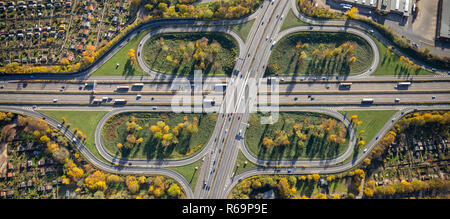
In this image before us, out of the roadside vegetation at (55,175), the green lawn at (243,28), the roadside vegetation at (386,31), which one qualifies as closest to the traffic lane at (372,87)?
the roadside vegetation at (386,31)

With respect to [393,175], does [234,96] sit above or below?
above

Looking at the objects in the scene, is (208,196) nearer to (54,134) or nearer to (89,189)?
(89,189)

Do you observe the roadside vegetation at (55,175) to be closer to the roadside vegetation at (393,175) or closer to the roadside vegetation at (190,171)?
the roadside vegetation at (190,171)

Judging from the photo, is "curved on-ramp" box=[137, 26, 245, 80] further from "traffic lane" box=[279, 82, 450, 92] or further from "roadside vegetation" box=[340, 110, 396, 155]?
"roadside vegetation" box=[340, 110, 396, 155]

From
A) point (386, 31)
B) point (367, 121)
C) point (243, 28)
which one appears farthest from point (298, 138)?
point (386, 31)

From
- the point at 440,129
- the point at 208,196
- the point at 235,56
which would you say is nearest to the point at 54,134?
the point at 208,196

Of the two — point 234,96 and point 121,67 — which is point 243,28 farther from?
point 121,67
